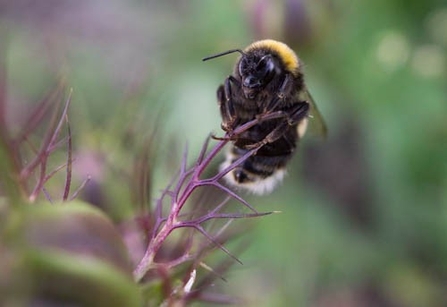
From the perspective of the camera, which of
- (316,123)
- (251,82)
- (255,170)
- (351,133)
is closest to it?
(251,82)

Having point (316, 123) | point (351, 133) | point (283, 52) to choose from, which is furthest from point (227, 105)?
point (351, 133)

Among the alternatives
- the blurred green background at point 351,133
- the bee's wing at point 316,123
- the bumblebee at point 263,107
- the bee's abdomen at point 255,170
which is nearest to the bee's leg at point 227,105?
the bumblebee at point 263,107

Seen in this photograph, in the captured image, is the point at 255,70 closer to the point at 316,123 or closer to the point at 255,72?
the point at 255,72

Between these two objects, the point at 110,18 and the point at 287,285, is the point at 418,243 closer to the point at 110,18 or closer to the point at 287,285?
the point at 287,285

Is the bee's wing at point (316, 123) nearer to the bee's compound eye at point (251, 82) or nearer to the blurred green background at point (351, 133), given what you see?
the bee's compound eye at point (251, 82)

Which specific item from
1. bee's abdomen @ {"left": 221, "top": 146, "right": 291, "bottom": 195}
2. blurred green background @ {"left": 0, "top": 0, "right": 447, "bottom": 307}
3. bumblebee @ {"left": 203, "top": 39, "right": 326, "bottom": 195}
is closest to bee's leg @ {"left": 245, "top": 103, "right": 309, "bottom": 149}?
bumblebee @ {"left": 203, "top": 39, "right": 326, "bottom": 195}

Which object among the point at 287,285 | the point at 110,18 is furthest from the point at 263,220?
the point at 110,18

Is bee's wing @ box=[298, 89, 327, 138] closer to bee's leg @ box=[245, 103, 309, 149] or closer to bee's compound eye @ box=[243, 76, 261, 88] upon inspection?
bee's leg @ box=[245, 103, 309, 149]
